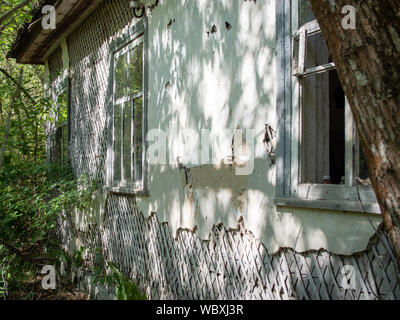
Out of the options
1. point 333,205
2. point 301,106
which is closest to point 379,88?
point 333,205

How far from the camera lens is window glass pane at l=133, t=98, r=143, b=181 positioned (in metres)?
5.31

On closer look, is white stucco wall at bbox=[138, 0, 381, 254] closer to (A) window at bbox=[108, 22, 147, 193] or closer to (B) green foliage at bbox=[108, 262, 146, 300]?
(A) window at bbox=[108, 22, 147, 193]

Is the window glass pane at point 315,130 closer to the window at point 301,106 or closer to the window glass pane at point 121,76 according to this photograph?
the window at point 301,106

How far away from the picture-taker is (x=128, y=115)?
221 inches

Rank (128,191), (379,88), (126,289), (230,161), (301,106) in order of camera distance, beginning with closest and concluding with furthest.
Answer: (379,88), (301,106), (230,161), (126,289), (128,191)

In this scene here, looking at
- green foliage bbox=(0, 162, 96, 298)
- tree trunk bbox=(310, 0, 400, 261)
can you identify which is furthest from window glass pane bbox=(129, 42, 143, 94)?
tree trunk bbox=(310, 0, 400, 261)

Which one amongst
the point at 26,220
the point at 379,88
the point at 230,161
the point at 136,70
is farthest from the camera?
the point at 26,220

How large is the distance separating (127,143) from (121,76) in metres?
0.93

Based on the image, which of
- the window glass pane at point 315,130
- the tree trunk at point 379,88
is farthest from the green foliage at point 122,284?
the tree trunk at point 379,88

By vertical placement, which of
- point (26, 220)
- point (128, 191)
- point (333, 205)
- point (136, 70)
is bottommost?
point (26, 220)

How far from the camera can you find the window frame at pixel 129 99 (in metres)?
4.96

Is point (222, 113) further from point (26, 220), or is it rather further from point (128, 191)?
point (26, 220)
